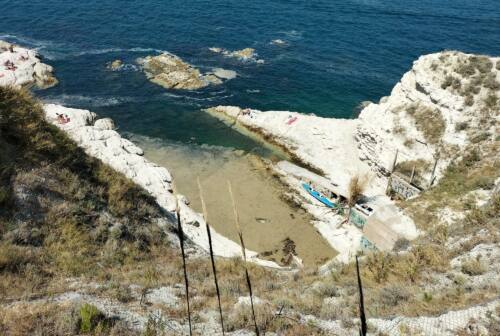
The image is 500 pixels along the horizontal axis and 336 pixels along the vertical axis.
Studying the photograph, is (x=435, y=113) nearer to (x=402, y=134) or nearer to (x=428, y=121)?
(x=428, y=121)

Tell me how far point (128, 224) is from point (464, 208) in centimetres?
1996

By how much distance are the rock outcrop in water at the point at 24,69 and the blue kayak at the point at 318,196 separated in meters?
43.4

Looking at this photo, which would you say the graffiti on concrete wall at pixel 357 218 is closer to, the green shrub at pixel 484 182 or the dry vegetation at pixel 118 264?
the green shrub at pixel 484 182

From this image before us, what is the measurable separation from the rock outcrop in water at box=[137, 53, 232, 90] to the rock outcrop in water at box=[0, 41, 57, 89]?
14.5 metres

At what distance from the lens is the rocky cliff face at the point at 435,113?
3347 cm

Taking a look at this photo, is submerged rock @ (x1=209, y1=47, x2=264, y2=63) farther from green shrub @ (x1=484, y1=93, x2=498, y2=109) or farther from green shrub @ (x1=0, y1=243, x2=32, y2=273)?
green shrub @ (x1=0, y1=243, x2=32, y2=273)

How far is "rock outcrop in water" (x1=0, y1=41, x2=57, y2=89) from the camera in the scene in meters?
56.8

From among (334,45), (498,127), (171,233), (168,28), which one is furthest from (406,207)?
(168,28)

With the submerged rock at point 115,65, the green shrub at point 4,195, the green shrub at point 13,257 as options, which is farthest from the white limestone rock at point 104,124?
the green shrub at point 13,257

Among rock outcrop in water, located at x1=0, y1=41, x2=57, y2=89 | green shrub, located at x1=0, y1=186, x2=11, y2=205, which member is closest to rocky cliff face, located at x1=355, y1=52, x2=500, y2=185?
green shrub, located at x1=0, y1=186, x2=11, y2=205

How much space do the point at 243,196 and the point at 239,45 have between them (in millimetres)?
41830

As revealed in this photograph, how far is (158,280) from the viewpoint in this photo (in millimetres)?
12953

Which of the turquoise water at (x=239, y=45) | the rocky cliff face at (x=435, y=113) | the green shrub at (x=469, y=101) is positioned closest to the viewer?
the rocky cliff face at (x=435, y=113)

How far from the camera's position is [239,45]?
69875mm
